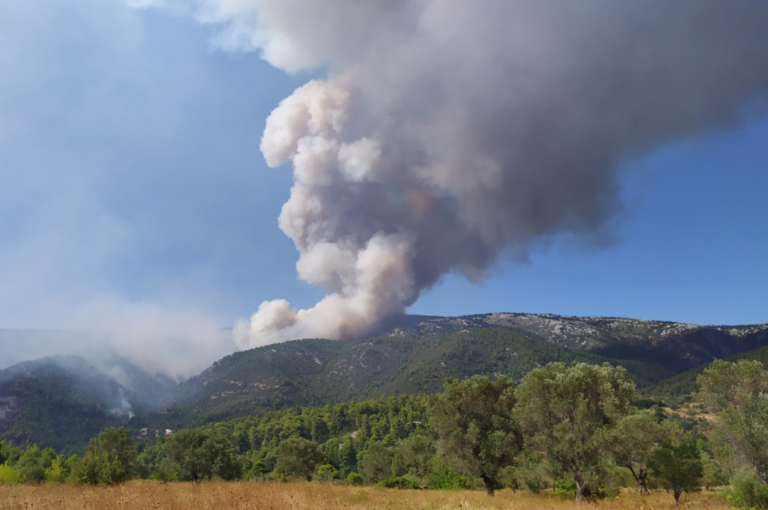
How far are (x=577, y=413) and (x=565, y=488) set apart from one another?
7.23 meters

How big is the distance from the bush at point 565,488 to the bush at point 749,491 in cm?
961

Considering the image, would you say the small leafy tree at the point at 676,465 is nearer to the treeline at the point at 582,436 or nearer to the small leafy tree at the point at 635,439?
the treeline at the point at 582,436

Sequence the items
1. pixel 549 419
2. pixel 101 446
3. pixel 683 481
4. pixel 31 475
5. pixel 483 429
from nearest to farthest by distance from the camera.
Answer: pixel 549 419
pixel 683 481
pixel 483 429
pixel 31 475
pixel 101 446

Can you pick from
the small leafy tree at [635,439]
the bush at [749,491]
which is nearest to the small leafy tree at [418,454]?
the small leafy tree at [635,439]

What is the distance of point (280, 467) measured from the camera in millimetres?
82875

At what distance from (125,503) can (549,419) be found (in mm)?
25442

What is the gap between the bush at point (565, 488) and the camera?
27509mm

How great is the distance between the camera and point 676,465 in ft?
102

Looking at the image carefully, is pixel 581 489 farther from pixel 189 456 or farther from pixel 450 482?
pixel 189 456

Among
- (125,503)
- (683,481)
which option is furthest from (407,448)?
(125,503)

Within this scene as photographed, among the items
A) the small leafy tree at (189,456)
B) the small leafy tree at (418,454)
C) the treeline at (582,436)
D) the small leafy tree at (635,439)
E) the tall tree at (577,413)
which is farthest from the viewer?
the small leafy tree at (418,454)

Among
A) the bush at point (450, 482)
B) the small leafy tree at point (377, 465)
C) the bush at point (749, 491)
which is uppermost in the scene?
the bush at point (749, 491)

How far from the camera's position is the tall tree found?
25.3m

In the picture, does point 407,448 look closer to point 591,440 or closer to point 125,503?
point 591,440
